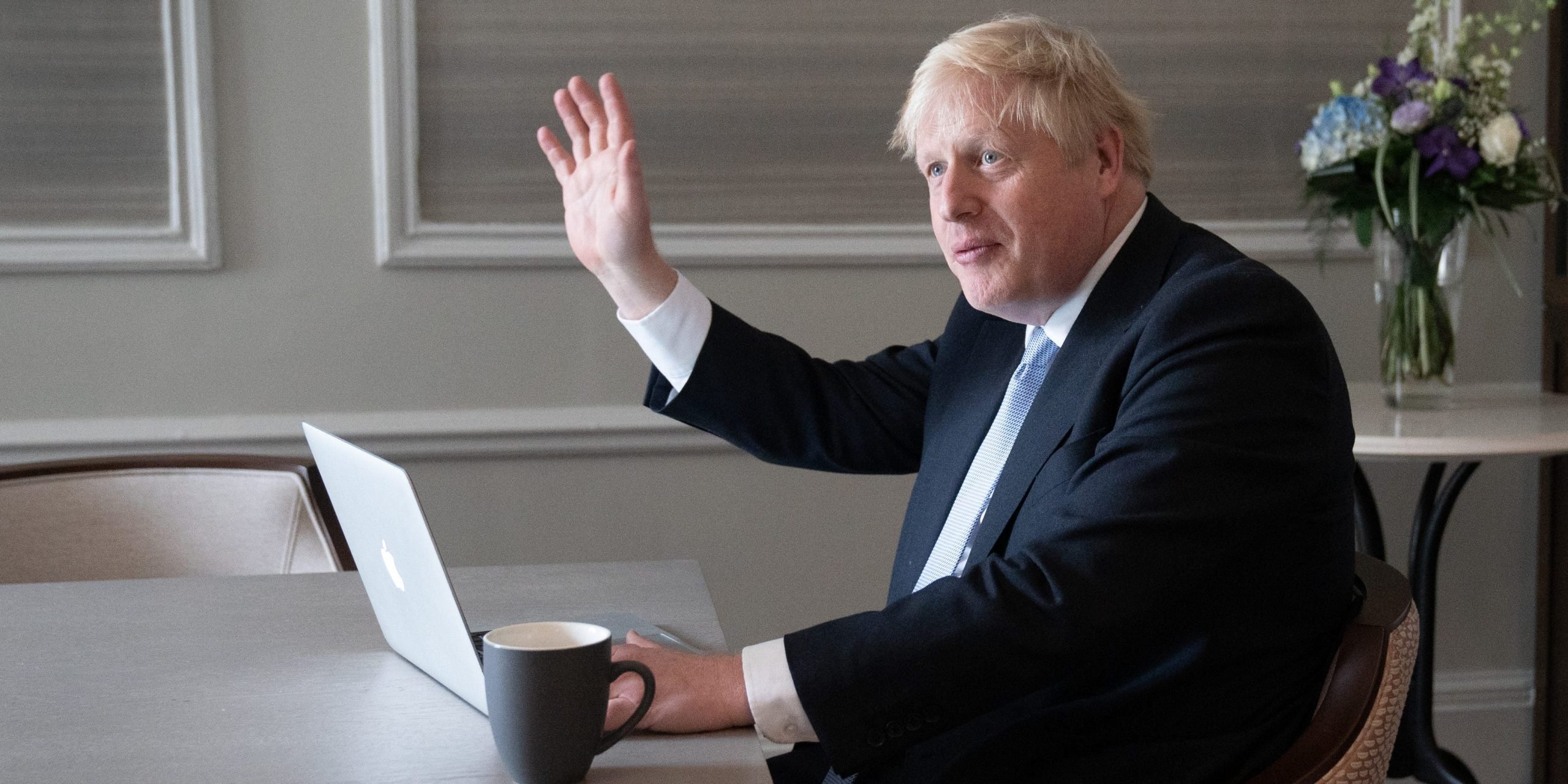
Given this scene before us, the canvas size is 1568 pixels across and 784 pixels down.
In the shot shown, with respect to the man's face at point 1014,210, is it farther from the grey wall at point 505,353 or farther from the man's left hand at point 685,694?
the grey wall at point 505,353

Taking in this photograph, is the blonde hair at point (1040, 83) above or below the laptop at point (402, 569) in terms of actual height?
above

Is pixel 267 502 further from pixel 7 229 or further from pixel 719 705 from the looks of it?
pixel 719 705

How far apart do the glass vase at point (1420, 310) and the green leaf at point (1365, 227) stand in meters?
0.03

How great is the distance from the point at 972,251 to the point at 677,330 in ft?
1.23

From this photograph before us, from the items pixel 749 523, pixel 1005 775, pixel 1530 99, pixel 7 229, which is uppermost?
pixel 1530 99

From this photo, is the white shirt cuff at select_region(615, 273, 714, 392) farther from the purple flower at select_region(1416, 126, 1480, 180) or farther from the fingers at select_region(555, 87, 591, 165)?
the purple flower at select_region(1416, 126, 1480, 180)

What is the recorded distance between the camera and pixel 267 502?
6.77ft

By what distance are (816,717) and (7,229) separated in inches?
76.6

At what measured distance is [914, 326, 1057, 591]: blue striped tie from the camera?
4.92ft

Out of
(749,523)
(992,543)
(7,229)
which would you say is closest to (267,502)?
(7,229)

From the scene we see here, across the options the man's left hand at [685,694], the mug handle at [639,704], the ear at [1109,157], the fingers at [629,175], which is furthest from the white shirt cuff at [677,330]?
the mug handle at [639,704]

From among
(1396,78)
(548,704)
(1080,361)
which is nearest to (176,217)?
(1080,361)

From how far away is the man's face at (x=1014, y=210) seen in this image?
4.78ft

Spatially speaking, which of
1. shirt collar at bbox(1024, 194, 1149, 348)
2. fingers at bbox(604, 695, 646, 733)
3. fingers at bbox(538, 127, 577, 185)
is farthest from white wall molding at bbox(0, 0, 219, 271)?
fingers at bbox(604, 695, 646, 733)
